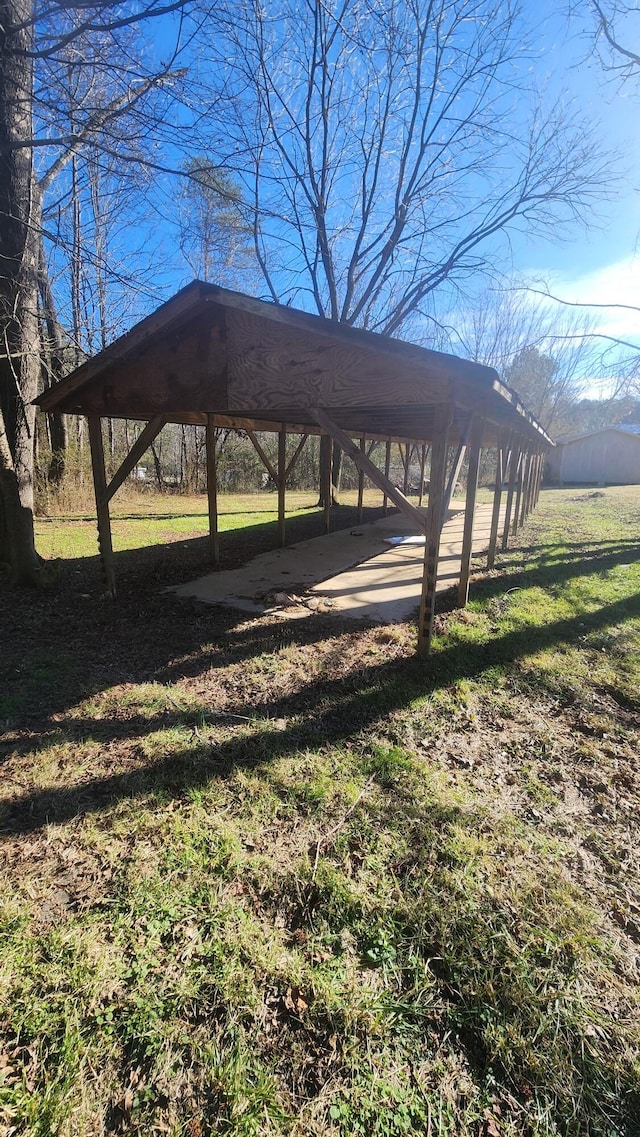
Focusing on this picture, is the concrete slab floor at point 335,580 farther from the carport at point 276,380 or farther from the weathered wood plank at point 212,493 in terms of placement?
the carport at point 276,380

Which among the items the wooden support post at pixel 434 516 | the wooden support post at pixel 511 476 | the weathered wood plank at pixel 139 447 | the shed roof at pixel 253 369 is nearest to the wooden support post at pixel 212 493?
the shed roof at pixel 253 369

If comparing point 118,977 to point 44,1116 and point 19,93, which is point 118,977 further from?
point 19,93

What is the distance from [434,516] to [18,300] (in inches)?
187

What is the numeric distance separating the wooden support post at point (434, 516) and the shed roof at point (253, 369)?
0.42ft

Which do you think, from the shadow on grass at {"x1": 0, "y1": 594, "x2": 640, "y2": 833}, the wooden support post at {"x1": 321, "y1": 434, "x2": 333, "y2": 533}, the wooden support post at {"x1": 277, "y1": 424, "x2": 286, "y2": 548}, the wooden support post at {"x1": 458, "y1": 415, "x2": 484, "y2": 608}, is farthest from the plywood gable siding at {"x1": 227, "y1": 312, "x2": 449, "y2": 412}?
the wooden support post at {"x1": 321, "y1": 434, "x2": 333, "y2": 533}

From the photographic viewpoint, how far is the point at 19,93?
462 centimetres

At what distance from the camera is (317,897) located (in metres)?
1.88

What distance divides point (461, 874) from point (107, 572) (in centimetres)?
501

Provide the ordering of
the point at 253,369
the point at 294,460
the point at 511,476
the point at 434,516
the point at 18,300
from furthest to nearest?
1. the point at 294,460
2. the point at 511,476
3. the point at 18,300
4. the point at 253,369
5. the point at 434,516

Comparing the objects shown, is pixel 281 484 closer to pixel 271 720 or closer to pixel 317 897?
pixel 271 720

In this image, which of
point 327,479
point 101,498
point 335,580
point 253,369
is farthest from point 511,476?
point 101,498

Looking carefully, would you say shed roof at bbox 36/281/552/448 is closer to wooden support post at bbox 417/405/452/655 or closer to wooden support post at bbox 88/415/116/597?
wooden support post at bbox 417/405/452/655

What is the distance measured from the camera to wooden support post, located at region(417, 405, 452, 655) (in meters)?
3.72

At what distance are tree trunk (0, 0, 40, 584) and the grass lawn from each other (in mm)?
2291
